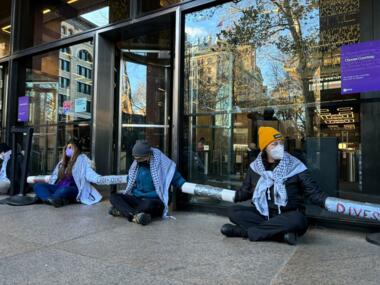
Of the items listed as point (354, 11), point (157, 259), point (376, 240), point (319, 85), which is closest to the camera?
point (157, 259)

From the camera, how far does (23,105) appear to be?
933cm

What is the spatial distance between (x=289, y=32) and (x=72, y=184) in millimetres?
4538

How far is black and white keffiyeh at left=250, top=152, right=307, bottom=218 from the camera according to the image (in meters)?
4.26

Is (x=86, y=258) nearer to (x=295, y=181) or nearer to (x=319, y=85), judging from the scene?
(x=295, y=181)

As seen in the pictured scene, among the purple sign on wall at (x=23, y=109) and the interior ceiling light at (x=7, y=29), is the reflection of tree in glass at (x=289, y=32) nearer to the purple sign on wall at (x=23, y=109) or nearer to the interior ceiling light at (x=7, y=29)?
the purple sign on wall at (x=23, y=109)

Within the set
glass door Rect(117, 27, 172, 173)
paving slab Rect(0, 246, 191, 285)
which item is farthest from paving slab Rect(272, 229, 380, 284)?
glass door Rect(117, 27, 172, 173)

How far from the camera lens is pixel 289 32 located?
6.27 metres

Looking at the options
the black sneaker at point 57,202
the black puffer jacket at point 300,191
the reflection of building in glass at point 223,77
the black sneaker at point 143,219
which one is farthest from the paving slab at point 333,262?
the black sneaker at point 57,202

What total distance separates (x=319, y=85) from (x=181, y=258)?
11.2 ft

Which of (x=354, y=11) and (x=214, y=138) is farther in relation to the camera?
(x=214, y=138)

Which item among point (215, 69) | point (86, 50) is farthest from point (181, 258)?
point (86, 50)

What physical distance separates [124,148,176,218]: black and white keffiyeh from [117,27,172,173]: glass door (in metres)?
2.80

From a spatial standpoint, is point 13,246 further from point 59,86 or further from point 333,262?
point 59,86

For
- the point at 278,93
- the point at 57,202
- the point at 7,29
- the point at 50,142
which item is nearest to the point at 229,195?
the point at 278,93
